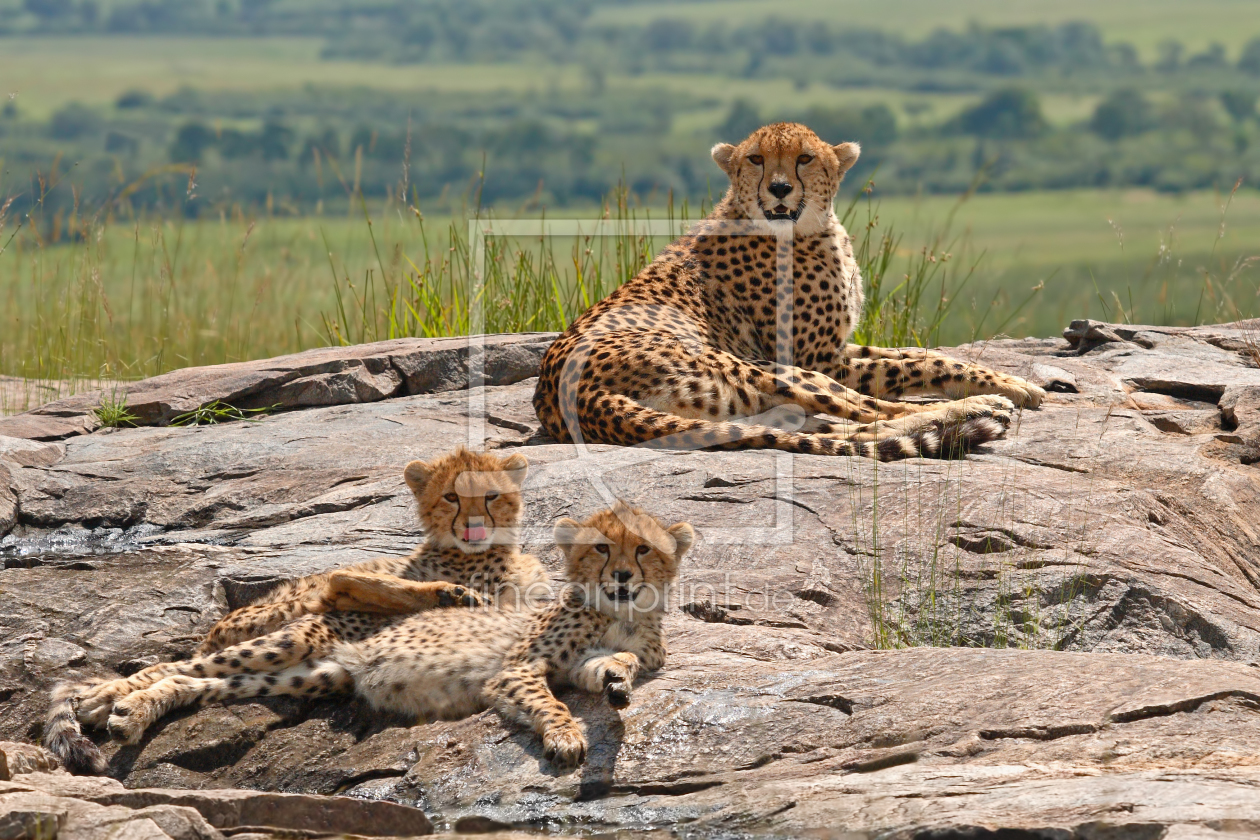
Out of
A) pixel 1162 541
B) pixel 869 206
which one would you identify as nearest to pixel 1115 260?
pixel 869 206

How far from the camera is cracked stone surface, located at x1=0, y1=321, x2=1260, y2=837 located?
3.13 m

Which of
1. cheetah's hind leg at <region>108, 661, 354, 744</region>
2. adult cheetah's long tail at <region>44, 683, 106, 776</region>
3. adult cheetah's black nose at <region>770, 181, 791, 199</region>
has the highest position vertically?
adult cheetah's black nose at <region>770, 181, 791, 199</region>

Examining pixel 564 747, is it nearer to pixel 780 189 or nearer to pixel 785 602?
pixel 785 602

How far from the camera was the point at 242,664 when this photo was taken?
385 cm

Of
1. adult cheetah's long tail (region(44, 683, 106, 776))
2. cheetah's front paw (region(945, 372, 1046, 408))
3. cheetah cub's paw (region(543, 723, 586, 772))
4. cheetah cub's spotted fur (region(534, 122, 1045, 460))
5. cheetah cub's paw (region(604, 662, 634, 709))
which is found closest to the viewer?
cheetah cub's paw (region(543, 723, 586, 772))

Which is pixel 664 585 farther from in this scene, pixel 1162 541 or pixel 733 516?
pixel 1162 541

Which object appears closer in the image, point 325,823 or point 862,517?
point 325,823

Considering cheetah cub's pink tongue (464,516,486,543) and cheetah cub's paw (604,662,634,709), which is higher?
cheetah cub's pink tongue (464,516,486,543)

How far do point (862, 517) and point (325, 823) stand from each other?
2.21m

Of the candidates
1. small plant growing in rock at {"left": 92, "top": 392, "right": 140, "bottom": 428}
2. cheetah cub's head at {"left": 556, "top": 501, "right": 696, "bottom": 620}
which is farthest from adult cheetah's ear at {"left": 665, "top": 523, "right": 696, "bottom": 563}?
small plant growing in rock at {"left": 92, "top": 392, "right": 140, "bottom": 428}

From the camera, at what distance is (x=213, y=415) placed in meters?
6.38

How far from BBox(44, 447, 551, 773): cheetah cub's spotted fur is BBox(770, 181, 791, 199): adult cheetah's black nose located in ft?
7.75

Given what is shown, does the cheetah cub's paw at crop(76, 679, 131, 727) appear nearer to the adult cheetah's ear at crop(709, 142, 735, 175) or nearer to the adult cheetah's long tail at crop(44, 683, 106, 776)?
the adult cheetah's long tail at crop(44, 683, 106, 776)

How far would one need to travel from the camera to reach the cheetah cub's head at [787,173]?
6145 mm
